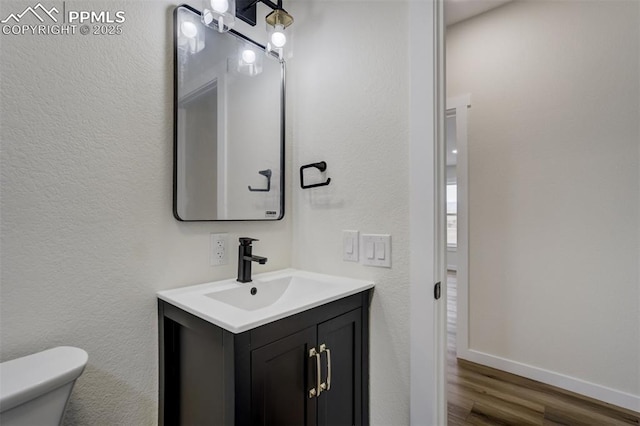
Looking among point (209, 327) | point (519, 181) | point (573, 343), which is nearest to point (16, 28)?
point (209, 327)

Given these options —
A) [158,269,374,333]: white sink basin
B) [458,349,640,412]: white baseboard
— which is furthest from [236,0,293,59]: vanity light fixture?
[458,349,640,412]: white baseboard

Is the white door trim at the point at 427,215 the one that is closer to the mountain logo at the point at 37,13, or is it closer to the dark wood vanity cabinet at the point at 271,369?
the dark wood vanity cabinet at the point at 271,369

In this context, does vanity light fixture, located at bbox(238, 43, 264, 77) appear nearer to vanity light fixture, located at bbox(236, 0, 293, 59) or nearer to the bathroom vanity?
vanity light fixture, located at bbox(236, 0, 293, 59)

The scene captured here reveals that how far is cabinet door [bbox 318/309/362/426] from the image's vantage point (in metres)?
1.07

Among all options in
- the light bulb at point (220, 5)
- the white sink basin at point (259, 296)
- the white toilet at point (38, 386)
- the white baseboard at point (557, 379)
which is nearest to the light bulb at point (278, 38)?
the light bulb at point (220, 5)

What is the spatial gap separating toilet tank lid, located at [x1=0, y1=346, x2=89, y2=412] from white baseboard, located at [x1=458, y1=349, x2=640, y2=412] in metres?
2.50

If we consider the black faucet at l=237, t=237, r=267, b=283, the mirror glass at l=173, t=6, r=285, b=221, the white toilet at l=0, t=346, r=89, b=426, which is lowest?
the white toilet at l=0, t=346, r=89, b=426

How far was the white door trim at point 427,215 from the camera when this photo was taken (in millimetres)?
1136

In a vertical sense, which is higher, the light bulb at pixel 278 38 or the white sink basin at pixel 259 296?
the light bulb at pixel 278 38

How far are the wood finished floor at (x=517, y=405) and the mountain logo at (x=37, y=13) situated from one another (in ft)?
8.04

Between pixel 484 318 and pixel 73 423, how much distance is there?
8.05 feet

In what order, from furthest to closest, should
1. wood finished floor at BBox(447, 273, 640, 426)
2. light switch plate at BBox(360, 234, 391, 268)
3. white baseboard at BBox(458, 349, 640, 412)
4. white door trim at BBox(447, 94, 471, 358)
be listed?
white door trim at BBox(447, 94, 471, 358), white baseboard at BBox(458, 349, 640, 412), wood finished floor at BBox(447, 273, 640, 426), light switch plate at BBox(360, 234, 391, 268)

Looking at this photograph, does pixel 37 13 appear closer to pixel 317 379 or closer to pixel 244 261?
pixel 244 261

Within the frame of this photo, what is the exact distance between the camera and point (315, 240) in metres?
1.50
